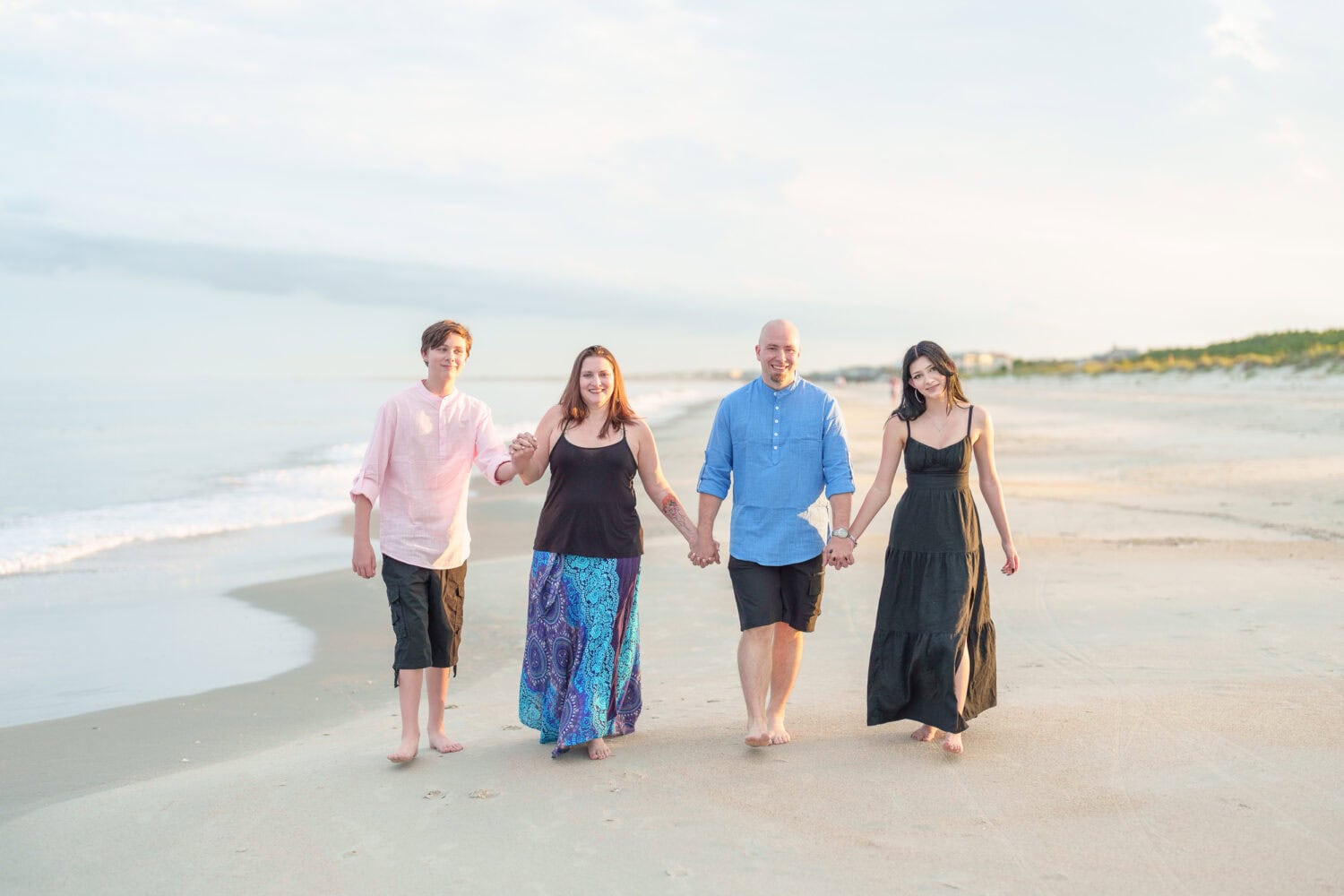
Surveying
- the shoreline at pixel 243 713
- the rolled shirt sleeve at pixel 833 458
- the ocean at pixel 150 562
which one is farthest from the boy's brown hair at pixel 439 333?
the ocean at pixel 150 562

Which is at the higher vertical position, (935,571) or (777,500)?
(777,500)

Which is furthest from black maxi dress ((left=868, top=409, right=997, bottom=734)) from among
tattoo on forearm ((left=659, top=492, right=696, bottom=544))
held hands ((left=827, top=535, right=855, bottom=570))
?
tattoo on forearm ((left=659, top=492, right=696, bottom=544))

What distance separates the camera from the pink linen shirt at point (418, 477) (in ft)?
15.0

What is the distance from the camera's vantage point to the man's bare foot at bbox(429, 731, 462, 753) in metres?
4.74

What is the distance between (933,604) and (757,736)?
3.12 feet

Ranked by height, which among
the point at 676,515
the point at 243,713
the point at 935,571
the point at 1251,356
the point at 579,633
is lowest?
the point at 243,713

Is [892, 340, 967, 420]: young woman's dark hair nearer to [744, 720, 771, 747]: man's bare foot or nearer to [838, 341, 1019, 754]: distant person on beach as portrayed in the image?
[838, 341, 1019, 754]: distant person on beach

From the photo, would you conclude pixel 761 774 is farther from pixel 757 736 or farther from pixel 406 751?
pixel 406 751

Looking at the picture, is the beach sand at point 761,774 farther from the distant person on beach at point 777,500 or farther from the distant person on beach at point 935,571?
the distant person on beach at point 777,500

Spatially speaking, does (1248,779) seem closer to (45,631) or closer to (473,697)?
(473,697)

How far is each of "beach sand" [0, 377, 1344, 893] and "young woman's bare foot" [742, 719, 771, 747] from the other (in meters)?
0.06

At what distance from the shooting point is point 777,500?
184 inches

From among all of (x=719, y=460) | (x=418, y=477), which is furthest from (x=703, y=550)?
(x=418, y=477)

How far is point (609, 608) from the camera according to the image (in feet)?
15.2
